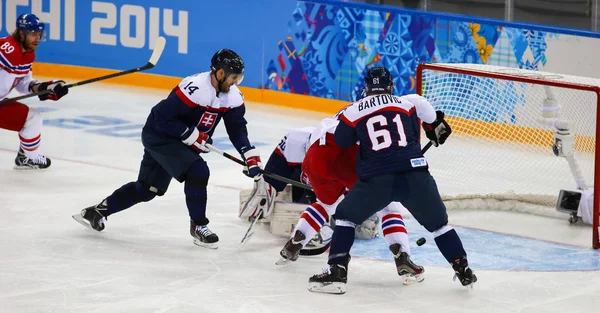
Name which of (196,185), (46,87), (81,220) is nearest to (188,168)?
(196,185)

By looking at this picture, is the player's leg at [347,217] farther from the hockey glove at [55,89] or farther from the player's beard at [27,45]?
the player's beard at [27,45]

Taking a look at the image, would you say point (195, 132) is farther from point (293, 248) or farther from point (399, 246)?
point (399, 246)

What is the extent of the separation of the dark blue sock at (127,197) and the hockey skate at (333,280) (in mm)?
1232

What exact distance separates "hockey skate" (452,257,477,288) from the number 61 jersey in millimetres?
417

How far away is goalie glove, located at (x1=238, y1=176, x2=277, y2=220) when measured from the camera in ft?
18.3

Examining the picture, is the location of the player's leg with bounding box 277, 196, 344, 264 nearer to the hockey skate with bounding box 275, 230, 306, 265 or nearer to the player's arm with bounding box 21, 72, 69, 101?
the hockey skate with bounding box 275, 230, 306, 265

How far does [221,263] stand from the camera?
205 inches

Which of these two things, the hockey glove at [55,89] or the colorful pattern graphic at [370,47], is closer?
the hockey glove at [55,89]

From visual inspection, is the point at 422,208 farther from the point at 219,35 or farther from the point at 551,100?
the point at 219,35

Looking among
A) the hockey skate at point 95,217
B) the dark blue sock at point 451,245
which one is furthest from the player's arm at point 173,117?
the dark blue sock at point 451,245

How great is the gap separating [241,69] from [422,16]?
12.0ft

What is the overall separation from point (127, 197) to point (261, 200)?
0.67 meters

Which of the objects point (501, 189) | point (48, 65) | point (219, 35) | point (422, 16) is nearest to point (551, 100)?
point (501, 189)

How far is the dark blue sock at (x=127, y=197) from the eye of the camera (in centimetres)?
558
